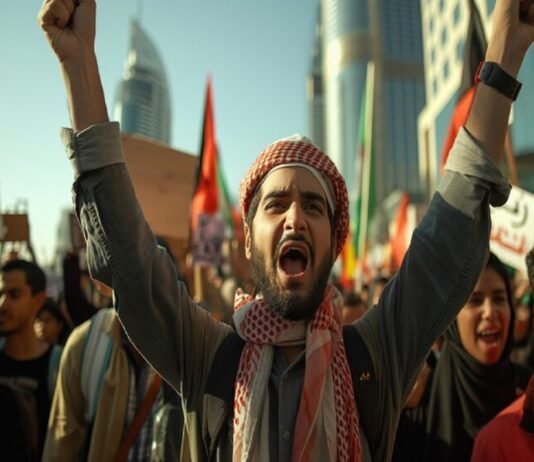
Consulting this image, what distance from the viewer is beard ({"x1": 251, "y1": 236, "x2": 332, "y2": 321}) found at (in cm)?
130

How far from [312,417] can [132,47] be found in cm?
8650

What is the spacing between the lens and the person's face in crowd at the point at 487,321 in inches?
84.7

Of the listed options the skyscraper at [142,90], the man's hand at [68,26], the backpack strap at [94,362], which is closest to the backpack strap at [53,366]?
the backpack strap at [94,362]

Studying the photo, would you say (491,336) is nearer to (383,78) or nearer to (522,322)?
(522,322)

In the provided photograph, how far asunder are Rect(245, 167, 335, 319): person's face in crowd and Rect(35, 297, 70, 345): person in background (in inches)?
127

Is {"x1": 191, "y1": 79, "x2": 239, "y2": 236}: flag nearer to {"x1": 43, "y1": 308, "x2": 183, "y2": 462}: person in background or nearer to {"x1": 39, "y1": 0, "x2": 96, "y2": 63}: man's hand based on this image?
{"x1": 43, "y1": 308, "x2": 183, "y2": 462}: person in background

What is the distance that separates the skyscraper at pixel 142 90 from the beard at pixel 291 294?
7549cm

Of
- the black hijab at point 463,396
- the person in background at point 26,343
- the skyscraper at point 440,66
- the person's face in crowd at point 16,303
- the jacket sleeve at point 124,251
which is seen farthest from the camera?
the skyscraper at point 440,66

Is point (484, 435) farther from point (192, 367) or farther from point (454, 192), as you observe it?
point (192, 367)

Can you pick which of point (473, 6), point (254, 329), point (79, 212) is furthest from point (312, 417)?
point (473, 6)

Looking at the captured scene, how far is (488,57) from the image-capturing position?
1301 mm

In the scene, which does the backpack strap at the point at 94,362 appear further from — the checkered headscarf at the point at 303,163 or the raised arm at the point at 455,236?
the raised arm at the point at 455,236

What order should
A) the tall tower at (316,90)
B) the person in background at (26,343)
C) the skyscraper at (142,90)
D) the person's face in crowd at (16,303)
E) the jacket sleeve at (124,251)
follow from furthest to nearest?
the tall tower at (316,90)
the skyscraper at (142,90)
the person's face in crowd at (16,303)
the person in background at (26,343)
the jacket sleeve at (124,251)

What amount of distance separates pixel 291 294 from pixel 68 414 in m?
1.62
